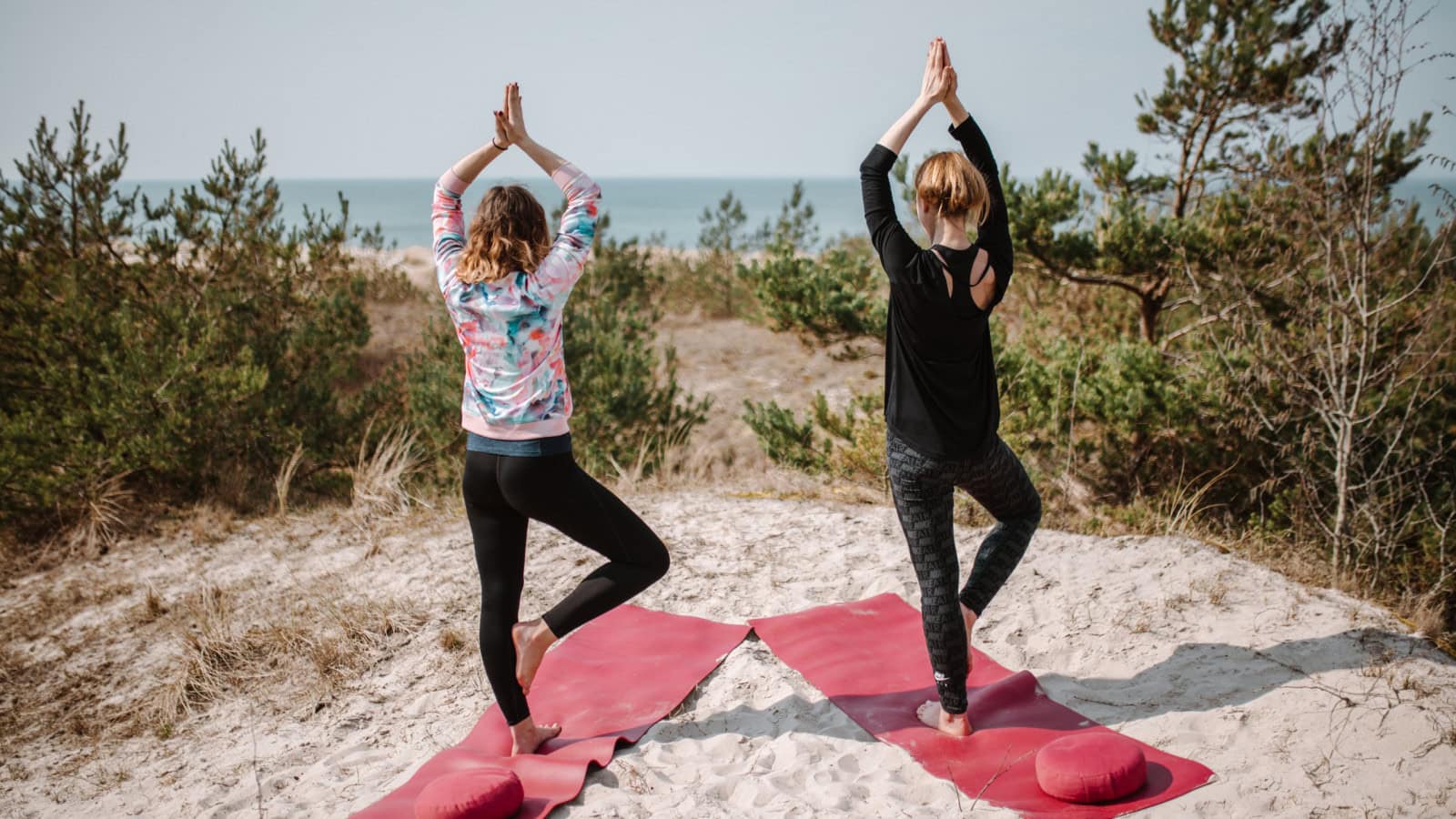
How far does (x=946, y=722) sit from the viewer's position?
3.29 metres

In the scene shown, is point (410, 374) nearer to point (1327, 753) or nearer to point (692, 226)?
point (1327, 753)

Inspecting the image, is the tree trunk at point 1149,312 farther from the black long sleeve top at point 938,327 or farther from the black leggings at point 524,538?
the black leggings at point 524,538

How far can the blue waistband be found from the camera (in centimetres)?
279

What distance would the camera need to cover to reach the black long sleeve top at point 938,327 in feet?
8.87

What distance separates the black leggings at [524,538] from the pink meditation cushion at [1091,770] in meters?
1.41

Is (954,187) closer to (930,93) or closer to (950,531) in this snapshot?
(930,93)

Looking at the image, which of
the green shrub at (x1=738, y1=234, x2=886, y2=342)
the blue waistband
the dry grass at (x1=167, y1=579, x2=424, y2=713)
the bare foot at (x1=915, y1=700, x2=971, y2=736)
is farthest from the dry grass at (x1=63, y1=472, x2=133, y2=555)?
the bare foot at (x1=915, y1=700, x2=971, y2=736)

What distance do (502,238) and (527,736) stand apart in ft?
5.79

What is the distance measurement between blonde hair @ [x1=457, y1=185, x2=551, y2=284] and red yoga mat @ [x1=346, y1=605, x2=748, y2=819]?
1.70 m

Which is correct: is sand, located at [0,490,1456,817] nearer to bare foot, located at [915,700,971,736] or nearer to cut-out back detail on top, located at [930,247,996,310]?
bare foot, located at [915,700,971,736]

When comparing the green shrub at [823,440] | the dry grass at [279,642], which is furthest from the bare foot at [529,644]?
the green shrub at [823,440]

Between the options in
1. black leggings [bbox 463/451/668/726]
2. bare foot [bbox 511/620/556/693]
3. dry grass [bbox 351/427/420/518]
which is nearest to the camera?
black leggings [bbox 463/451/668/726]

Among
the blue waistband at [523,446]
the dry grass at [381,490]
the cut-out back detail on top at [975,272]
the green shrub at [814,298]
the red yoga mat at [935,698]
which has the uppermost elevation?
the cut-out back detail on top at [975,272]

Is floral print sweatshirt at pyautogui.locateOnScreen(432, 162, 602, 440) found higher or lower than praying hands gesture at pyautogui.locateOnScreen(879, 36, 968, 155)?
lower
